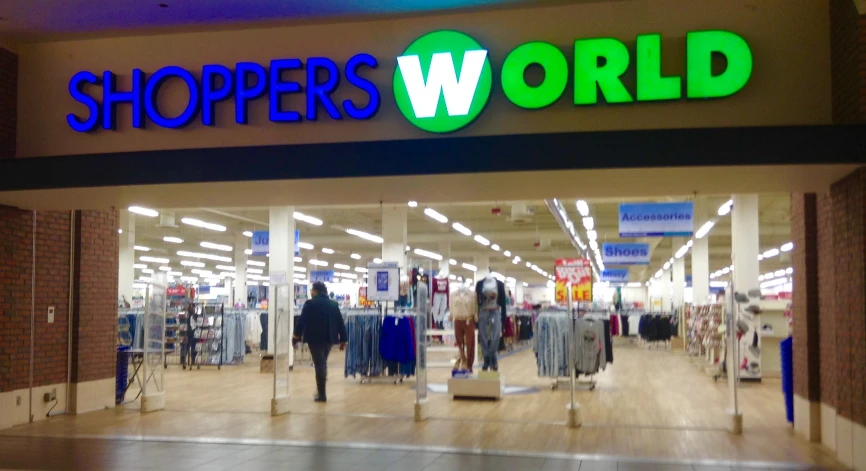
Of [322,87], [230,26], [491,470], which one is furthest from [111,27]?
[491,470]

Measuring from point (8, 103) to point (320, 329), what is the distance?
16.3 feet

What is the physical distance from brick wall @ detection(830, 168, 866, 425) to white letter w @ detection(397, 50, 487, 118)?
12.1ft

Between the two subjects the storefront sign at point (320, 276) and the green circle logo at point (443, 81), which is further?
the storefront sign at point (320, 276)

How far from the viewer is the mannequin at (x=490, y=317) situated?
12.3 metres

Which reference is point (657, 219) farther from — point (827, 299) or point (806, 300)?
point (827, 299)

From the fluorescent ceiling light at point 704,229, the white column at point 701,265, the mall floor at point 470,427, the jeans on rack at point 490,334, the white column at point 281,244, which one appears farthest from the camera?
the white column at point 701,265

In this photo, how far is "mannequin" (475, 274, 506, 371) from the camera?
40.3 feet

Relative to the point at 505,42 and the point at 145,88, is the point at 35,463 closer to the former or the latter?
the point at 145,88

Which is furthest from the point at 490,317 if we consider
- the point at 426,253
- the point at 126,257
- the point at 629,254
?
the point at 426,253

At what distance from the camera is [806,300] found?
850cm

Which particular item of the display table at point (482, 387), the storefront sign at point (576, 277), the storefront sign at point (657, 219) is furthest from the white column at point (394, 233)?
the display table at point (482, 387)

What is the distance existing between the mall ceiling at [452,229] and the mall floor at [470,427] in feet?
→ 27.0

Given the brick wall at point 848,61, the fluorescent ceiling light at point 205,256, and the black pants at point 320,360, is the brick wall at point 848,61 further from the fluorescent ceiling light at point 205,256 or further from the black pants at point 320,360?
the fluorescent ceiling light at point 205,256

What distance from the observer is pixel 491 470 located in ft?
22.7
